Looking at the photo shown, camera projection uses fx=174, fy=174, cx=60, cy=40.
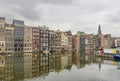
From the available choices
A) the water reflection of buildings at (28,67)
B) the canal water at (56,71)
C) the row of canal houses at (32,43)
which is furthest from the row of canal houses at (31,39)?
the canal water at (56,71)

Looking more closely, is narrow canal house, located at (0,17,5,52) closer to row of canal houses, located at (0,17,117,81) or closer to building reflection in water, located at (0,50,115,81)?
row of canal houses, located at (0,17,117,81)

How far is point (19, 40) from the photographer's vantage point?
91.3m

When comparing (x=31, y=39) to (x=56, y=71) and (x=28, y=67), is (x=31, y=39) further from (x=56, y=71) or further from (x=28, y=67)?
(x=56, y=71)

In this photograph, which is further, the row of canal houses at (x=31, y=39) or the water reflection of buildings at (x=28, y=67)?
the row of canal houses at (x=31, y=39)

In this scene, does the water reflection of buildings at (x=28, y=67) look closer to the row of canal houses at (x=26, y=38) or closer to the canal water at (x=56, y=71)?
the canal water at (x=56, y=71)

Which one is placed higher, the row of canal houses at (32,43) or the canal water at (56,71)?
the row of canal houses at (32,43)

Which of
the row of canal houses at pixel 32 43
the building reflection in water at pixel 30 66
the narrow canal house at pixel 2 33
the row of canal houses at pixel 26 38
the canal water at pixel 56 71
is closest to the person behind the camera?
the canal water at pixel 56 71

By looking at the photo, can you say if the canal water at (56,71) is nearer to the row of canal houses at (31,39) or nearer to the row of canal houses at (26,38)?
the row of canal houses at (26,38)

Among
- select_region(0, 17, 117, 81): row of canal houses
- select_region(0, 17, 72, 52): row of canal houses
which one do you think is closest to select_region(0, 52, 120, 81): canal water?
select_region(0, 17, 117, 81): row of canal houses

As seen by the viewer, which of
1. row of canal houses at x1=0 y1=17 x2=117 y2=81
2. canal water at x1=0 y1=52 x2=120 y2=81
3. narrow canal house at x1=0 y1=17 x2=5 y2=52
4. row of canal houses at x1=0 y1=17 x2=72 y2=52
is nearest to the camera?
canal water at x1=0 y1=52 x2=120 y2=81

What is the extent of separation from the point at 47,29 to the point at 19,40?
24004mm

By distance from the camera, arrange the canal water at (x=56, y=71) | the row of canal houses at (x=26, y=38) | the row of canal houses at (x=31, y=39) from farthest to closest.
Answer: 1. the row of canal houses at (x=31, y=39)
2. the row of canal houses at (x=26, y=38)
3. the canal water at (x=56, y=71)

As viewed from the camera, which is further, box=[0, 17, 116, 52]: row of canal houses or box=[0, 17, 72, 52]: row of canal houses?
box=[0, 17, 116, 52]: row of canal houses

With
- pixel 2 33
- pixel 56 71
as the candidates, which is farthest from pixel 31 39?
pixel 56 71
